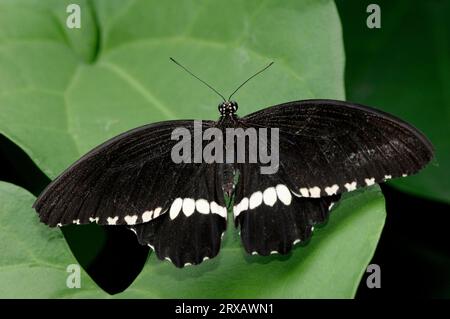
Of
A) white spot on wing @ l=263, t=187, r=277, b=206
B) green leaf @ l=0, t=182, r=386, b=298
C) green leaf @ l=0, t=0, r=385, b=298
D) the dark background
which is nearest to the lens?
green leaf @ l=0, t=182, r=386, b=298

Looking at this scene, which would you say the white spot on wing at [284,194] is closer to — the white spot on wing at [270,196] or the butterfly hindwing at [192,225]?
the white spot on wing at [270,196]

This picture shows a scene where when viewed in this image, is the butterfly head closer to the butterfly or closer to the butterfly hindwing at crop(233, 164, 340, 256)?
the butterfly

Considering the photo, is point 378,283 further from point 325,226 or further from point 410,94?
point 410,94

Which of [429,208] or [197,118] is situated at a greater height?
[197,118]

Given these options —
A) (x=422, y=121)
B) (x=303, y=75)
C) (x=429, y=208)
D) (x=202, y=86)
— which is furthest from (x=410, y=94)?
(x=202, y=86)

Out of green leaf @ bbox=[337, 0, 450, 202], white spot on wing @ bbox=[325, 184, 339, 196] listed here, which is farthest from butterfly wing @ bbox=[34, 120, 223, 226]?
green leaf @ bbox=[337, 0, 450, 202]
